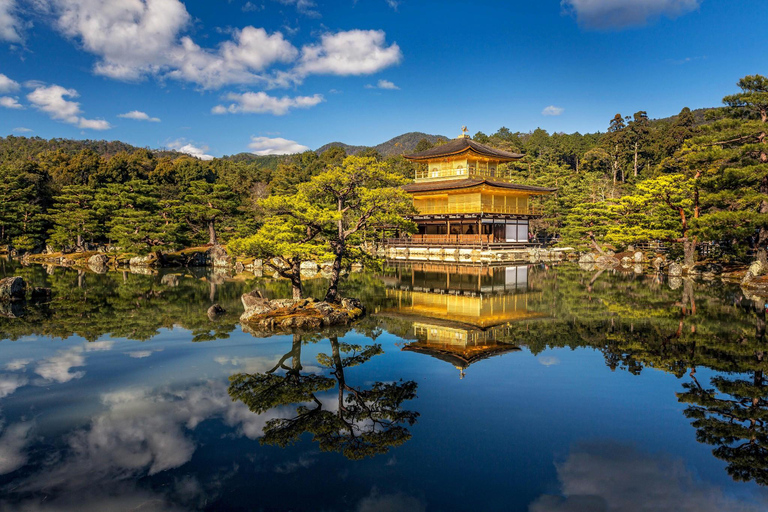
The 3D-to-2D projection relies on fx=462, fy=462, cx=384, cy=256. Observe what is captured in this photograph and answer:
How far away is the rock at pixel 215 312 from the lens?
14844mm

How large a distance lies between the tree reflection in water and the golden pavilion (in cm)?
2742

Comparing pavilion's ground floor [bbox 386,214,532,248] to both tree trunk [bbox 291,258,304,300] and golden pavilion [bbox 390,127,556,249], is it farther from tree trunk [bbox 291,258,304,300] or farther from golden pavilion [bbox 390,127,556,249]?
tree trunk [bbox 291,258,304,300]

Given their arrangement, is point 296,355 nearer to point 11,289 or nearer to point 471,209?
point 11,289

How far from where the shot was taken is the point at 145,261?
110 ft

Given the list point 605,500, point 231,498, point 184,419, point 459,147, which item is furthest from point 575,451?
point 459,147

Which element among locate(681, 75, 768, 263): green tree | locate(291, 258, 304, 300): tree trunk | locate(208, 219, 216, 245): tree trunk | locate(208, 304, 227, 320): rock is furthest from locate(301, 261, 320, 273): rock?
locate(681, 75, 768, 263): green tree

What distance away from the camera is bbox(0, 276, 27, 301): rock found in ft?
58.9

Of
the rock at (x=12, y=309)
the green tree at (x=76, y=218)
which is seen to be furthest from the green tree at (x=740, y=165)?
the green tree at (x=76, y=218)

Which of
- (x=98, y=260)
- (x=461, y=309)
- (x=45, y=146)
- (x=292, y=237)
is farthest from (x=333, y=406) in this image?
(x=45, y=146)

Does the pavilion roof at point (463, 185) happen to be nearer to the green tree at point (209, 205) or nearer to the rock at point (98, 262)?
the green tree at point (209, 205)

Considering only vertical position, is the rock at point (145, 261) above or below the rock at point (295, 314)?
above

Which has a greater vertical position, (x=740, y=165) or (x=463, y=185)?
(x=463, y=185)

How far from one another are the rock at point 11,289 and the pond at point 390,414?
3.90 metres

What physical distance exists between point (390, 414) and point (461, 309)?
947 centimetres
